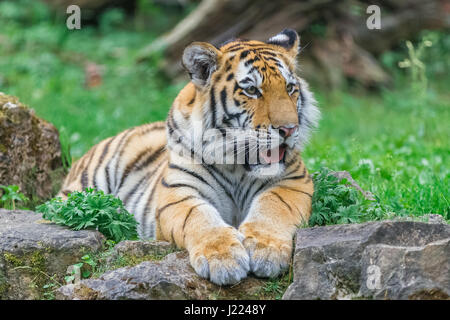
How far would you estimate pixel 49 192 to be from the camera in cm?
586

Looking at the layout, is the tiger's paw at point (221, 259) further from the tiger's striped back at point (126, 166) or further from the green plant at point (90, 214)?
the tiger's striped back at point (126, 166)

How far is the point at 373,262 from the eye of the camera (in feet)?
10.1

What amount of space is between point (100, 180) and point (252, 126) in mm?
2181

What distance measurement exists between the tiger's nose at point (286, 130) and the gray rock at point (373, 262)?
65 cm

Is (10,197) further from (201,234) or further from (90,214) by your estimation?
(201,234)

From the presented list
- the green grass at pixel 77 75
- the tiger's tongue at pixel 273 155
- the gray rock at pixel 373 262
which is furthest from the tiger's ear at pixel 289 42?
the green grass at pixel 77 75

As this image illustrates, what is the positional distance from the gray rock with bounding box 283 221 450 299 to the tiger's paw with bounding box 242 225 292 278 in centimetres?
11

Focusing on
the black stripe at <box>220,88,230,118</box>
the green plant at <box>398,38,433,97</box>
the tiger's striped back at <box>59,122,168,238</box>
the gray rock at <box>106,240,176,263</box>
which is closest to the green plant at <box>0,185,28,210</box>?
the tiger's striped back at <box>59,122,168,238</box>

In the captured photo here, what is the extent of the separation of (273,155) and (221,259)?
3.38 ft

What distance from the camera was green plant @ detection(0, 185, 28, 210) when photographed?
5016 mm

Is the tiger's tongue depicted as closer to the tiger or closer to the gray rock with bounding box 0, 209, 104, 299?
the tiger
